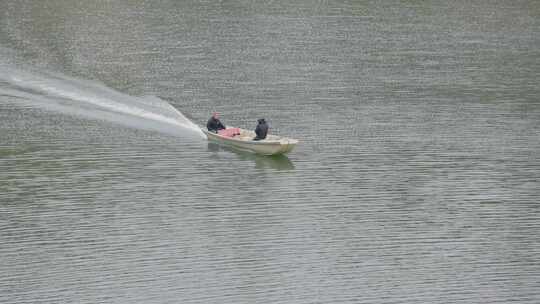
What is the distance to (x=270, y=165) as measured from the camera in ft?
132

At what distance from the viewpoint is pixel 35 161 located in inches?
1549

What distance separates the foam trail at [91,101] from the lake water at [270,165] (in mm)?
168

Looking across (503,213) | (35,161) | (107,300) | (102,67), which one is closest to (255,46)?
(102,67)

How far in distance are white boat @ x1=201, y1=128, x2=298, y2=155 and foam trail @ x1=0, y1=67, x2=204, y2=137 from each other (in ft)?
5.73

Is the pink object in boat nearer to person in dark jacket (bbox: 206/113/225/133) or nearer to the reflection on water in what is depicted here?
person in dark jacket (bbox: 206/113/225/133)

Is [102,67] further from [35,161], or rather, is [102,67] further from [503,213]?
[503,213]

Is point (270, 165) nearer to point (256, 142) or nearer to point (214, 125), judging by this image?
point (256, 142)

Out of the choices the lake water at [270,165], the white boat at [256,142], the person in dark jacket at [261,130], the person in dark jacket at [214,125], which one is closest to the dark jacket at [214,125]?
the person in dark jacket at [214,125]

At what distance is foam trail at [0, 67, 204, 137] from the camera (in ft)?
148

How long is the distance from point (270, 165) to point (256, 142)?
1250 millimetres

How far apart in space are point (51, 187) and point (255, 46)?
89.1 ft

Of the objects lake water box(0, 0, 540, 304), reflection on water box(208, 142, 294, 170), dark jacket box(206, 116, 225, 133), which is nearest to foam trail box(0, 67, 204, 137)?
lake water box(0, 0, 540, 304)

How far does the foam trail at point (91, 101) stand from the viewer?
45.2 m

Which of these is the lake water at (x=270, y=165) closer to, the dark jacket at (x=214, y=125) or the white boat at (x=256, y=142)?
the white boat at (x=256, y=142)
